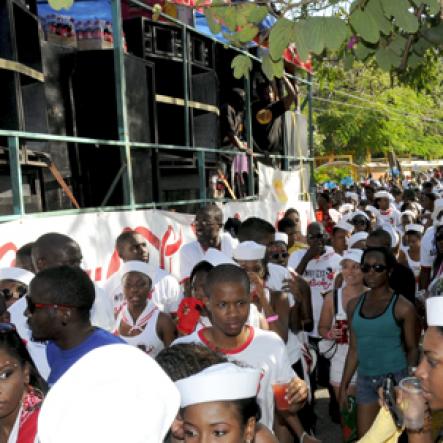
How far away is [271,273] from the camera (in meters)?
Answer: 5.29

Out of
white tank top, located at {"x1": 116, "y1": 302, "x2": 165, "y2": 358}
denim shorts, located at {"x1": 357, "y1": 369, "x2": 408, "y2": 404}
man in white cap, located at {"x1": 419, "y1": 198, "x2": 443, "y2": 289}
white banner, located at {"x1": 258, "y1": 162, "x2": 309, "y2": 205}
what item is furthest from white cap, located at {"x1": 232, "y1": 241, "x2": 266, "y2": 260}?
white banner, located at {"x1": 258, "y1": 162, "x2": 309, "y2": 205}

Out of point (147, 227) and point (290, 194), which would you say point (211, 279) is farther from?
point (290, 194)

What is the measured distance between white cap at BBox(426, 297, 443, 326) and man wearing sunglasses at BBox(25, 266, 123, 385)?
1.41 meters

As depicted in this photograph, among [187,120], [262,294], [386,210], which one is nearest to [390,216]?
[386,210]

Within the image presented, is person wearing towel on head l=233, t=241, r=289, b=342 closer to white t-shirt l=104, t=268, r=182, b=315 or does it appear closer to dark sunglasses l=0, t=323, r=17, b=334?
white t-shirt l=104, t=268, r=182, b=315

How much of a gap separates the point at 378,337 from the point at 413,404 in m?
2.14

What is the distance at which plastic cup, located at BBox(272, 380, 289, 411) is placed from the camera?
312cm

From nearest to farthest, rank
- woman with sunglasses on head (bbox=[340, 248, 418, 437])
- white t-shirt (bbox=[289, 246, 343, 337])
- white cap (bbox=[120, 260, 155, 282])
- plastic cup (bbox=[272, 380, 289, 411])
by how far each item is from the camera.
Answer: plastic cup (bbox=[272, 380, 289, 411]) → woman with sunglasses on head (bbox=[340, 248, 418, 437]) → white cap (bbox=[120, 260, 155, 282]) → white t-shirt (bbox=[289, 246, 343, 337])

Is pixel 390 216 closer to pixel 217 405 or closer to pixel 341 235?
pixel 341 235

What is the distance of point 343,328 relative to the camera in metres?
5.45

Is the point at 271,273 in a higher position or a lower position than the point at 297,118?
lower

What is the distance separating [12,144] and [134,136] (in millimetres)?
2188

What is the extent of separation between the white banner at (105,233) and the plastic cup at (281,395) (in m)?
2.31

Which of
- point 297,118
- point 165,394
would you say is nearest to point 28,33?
point 165,394
